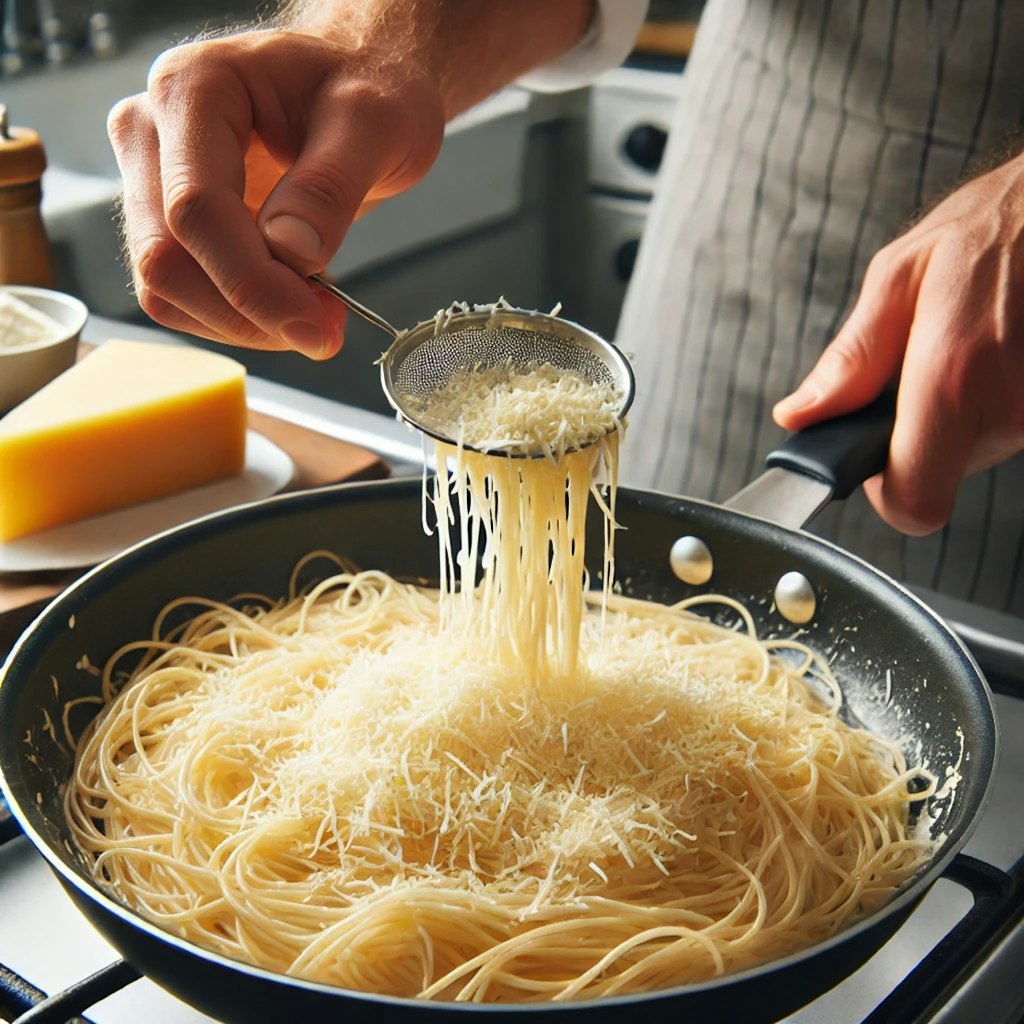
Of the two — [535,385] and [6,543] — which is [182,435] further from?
[535,385]

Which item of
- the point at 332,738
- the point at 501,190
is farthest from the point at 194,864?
the point at 501,190

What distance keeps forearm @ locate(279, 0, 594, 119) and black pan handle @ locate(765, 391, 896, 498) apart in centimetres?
43

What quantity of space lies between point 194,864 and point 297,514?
1.11 ft

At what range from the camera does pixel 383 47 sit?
1.04 metres

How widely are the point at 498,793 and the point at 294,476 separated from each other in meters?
0.58

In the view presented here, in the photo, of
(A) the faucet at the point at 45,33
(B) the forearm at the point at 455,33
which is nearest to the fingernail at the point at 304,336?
(B) the forearm at the point at 455,33

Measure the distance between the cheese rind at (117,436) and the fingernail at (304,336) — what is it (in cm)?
43

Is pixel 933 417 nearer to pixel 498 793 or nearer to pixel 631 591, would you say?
pixel 631 591

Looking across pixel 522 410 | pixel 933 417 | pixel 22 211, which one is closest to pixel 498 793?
pixel 522 410

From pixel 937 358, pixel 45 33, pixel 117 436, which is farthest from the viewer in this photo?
pixel 45 33

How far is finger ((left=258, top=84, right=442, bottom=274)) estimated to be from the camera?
83cm

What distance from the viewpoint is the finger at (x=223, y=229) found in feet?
2.64

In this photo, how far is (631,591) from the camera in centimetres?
111

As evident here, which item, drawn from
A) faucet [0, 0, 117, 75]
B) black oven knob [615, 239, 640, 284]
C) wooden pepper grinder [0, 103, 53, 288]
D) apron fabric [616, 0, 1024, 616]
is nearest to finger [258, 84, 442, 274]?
apron fabric [616, 0, 1024, 616]
